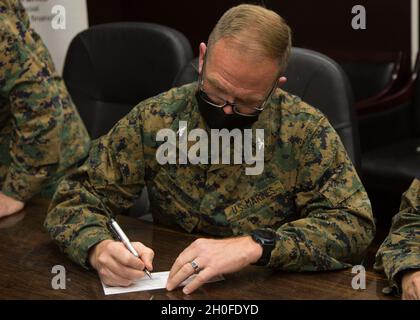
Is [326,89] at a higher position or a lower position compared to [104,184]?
higher

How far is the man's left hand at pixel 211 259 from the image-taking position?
5.00 feet

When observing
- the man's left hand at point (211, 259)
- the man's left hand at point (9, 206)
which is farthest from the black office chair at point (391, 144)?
the man's left hand at point (211, 259)

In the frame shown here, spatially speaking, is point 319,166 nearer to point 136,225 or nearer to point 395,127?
point 136,225

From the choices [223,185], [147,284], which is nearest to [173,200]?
[223,185]

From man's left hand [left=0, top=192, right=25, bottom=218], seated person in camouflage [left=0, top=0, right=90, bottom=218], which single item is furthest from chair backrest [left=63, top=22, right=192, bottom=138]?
man's left hand [left=0, top=192, right=25, bottom=218]

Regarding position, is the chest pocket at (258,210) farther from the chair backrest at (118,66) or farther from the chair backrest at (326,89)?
the chair backrest at (118,66)

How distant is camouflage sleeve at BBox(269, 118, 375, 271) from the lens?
1630 millimetres

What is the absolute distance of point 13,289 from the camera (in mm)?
1599

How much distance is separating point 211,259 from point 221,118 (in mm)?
362

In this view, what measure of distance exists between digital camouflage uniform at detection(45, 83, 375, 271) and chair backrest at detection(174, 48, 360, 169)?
31 centimetres

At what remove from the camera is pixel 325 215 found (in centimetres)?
173

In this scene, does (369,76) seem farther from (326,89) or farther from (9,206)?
(9,206)
